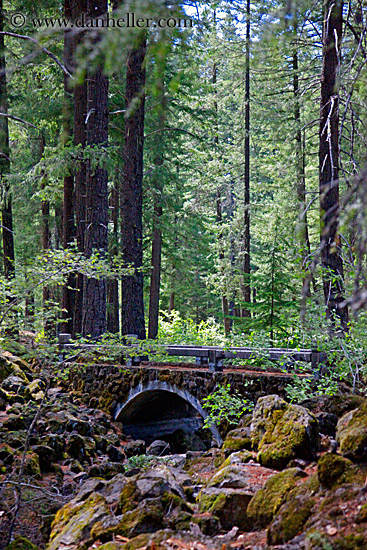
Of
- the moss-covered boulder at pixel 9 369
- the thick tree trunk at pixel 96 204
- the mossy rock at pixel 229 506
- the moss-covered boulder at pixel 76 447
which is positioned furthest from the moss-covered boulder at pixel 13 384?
the mossy rock at pixel 229 506

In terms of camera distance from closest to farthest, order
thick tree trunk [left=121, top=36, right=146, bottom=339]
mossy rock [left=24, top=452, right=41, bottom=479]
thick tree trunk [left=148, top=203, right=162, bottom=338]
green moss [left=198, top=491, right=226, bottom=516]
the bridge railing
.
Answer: green moss [left=198, top=491, right=226, bottom=516]
mossy rock [left=24, top=452, right=41, bottom=479]
the bridge railing
thick tree trunk [left=121, top=36, right=146, bottom=339]
thick tree trunk [left=148, top=203, right=162, bottom=338]

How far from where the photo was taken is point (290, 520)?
3287 mm

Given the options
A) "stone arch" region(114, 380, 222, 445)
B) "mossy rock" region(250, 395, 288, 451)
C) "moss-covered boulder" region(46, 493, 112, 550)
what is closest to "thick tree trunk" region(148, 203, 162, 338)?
"stone arch" region(114, 380, 222, 445)

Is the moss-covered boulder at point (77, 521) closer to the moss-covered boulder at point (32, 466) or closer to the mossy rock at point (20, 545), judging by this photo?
the mossy rock at point (20, 545)

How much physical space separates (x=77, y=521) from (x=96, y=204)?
7.98 m

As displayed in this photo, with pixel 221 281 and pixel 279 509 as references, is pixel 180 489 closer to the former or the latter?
pixel 279 509

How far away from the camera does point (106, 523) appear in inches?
162

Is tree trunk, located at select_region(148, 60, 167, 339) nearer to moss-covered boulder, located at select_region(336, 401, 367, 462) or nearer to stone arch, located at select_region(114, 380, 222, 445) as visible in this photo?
stone arch, located at select_region(114, 380, 222, 445)

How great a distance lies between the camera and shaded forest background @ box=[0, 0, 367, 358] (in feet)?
15.3

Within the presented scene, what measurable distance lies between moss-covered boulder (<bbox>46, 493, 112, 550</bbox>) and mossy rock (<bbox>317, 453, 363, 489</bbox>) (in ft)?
6.03

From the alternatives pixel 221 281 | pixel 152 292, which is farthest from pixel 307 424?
pixel 221 281

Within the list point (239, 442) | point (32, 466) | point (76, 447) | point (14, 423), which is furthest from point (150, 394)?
point (239, 442)

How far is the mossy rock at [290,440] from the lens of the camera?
14.5ft

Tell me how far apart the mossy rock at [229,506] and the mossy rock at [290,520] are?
1.55ft
